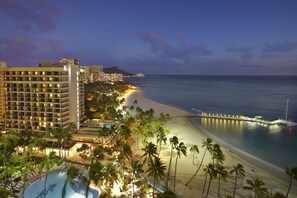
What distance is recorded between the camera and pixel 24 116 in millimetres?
59344

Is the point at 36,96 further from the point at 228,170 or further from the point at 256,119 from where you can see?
the point at 256,119

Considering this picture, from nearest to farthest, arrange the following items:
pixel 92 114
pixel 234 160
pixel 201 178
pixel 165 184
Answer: pixel 165 184, pixel 201 178, pixel 234 160, pixel 92 114

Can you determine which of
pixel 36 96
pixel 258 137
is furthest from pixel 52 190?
pixel 258 137

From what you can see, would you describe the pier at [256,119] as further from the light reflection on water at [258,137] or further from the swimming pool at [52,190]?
the swimming pool at [52,190]

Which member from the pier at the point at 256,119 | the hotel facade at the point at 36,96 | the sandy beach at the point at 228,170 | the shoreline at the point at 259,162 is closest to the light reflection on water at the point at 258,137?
the shoreline at the point at 259,162

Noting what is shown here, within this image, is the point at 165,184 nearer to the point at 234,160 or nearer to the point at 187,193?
the point at 187,193

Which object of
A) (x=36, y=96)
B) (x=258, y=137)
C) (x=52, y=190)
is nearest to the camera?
(x=52, y=190)

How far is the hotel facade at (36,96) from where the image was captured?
→ 58031 mm

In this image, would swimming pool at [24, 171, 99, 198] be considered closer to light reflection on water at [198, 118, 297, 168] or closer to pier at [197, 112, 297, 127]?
light reflection on water at [198, 118, 297, 168]

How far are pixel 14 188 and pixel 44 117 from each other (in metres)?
25.7

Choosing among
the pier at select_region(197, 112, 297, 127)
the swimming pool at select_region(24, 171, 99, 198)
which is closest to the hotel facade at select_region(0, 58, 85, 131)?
the swimming pool at select_region(24, 171, 99, 198)

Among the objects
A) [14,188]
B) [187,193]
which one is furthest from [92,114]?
[187,193]

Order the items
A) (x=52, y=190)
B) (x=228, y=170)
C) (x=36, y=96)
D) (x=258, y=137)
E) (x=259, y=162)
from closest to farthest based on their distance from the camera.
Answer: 1. (x=52, y=190)
2. (x=228, y=170)
3. (x=259, y=162)
4. (x=36, y=96)
5. (x=258, y=137)

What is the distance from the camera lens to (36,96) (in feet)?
193
